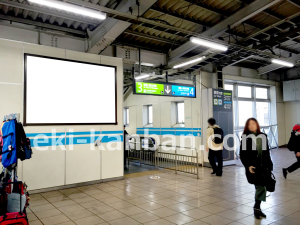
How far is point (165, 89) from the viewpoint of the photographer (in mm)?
6547

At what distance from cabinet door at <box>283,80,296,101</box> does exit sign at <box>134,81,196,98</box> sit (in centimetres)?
664

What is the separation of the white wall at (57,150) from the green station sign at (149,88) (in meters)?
0.63

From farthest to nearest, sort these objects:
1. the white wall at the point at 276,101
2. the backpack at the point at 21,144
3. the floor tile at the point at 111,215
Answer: the white wall at the point at 276,101 < the floor tile at the point at 111,215 < the backpack at the point at 21,144

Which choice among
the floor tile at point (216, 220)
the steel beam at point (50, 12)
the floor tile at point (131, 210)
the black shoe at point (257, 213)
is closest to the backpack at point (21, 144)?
the floor tile at point (131, 210)

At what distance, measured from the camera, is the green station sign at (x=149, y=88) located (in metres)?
6.15

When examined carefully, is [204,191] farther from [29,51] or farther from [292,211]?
[29,51]

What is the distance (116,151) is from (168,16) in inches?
141

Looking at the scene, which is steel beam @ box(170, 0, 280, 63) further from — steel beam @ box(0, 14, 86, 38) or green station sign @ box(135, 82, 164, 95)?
steel beam @ box(0, 14, 86, 38)

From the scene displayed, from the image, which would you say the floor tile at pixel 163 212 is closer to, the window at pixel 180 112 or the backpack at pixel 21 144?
the backpack at pixel 21 144

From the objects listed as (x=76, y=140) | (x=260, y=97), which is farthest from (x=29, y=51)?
(x=260, y=97)

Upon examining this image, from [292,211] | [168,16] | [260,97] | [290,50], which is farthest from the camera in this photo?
[260,97]

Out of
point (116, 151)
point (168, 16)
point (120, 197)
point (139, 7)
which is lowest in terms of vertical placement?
point (120, 197)

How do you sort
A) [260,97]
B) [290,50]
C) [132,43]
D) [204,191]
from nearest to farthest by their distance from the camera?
[204,191], [132,43], [290,50], [260,97]

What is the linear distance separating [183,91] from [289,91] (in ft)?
23.3
